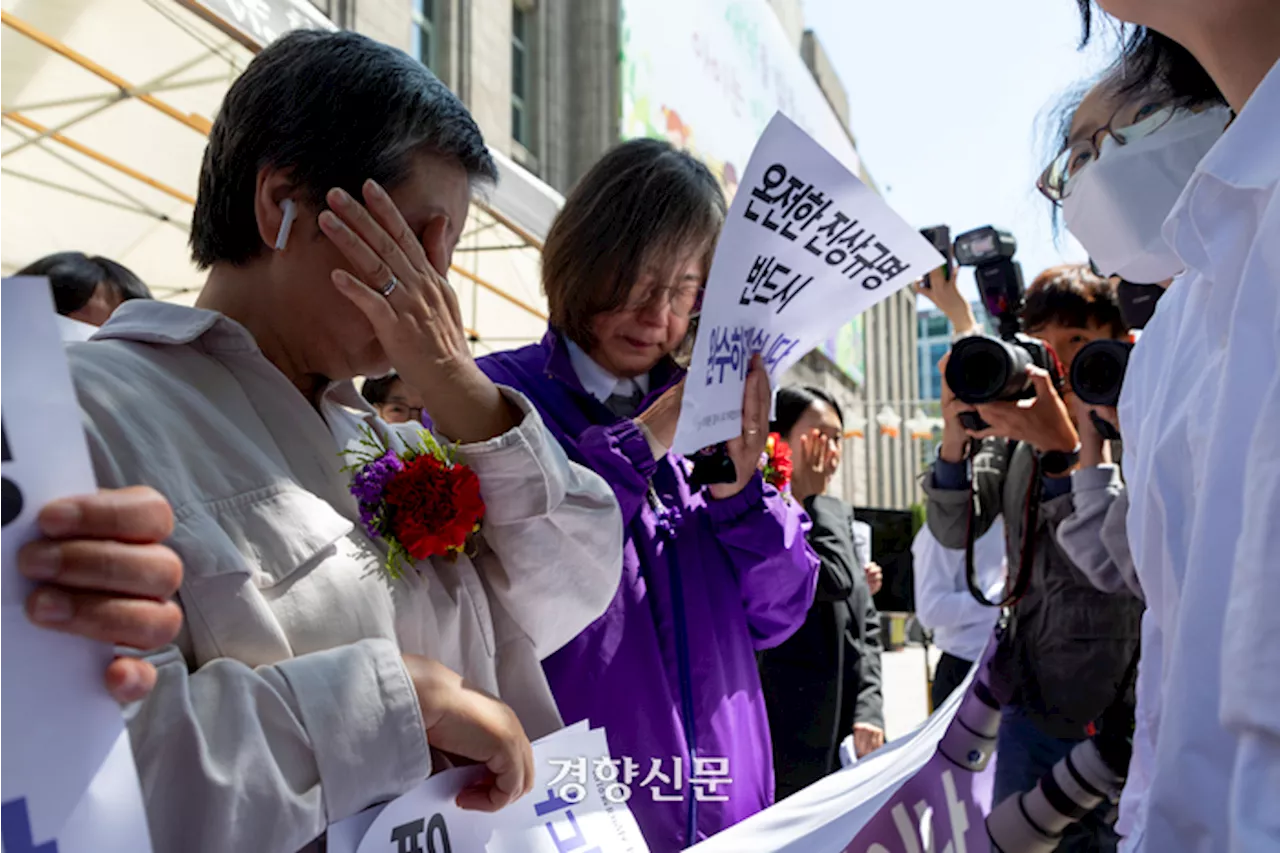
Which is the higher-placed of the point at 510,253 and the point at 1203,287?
the point at 510,253

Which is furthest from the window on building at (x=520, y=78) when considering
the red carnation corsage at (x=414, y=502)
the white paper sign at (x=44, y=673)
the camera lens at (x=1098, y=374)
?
the white paper sign at (x=44, y=673)

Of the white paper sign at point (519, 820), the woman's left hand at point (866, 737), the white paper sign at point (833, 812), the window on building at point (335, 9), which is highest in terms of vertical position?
the window on building at point (335, 9)

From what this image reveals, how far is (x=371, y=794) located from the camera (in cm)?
83

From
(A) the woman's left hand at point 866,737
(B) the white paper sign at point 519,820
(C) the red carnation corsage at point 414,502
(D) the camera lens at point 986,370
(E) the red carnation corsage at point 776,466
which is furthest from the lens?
(A) the woman's left hand at point 866,737

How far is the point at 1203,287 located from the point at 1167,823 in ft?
1.83

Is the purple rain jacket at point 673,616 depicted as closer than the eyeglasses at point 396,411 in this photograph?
Yes

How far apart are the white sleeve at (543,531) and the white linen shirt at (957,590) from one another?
1.96 metres

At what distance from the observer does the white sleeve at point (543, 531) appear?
109cm

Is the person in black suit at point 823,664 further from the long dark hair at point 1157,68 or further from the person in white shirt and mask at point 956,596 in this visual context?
the long dark hair at point 1157,68

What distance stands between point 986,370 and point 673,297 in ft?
2.75

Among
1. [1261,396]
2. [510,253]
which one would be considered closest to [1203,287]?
[1261,396]

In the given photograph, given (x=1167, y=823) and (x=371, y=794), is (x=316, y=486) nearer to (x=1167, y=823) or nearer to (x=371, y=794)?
(x=371, y=794)

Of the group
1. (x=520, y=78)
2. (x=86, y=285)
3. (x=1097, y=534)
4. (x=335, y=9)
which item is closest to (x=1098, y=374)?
(x=1097, y=534)

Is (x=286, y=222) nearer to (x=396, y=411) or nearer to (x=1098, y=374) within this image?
(x=1098, y=374)
